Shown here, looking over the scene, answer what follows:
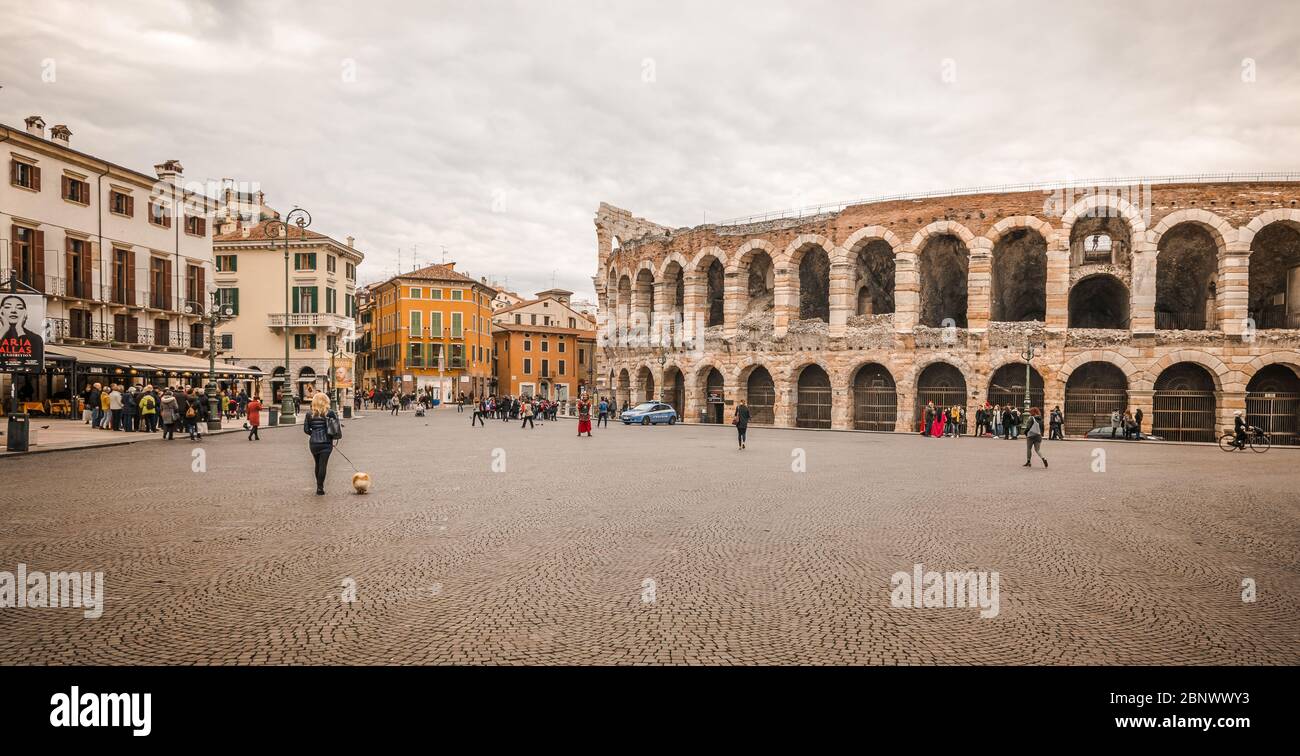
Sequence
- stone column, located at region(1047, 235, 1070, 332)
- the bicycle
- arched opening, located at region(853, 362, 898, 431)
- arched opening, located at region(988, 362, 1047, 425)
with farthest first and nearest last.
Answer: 1. arched opening, located at region(853, 362, 898, 431)
2. arched opening, located at region(988, 362, 1047, 425)
3. stone column, located at region(1047, 235, 1070, 332)
4. the bicycle

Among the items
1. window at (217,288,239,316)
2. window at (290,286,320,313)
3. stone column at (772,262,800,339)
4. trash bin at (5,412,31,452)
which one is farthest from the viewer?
window at (290,286,320,313)

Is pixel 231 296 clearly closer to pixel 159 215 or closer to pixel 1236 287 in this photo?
pixel 159 215

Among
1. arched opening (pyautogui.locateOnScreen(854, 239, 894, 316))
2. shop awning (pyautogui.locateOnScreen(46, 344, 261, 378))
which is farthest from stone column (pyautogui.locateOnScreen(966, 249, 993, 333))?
shop awning (pyautogui.locateOnScreen(46, 344, 261, 378))

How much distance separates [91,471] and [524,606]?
12645mm

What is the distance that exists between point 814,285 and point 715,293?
6.74 metres

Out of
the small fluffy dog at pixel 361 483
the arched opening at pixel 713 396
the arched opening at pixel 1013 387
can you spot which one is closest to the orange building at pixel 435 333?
the arched opening at pixel 713 396

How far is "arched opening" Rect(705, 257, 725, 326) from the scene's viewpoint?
147 ft

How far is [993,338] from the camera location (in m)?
32.3

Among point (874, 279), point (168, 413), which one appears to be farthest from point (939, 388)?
point (168, 413)

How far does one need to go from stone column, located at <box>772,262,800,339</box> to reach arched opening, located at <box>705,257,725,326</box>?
6542 millimetres

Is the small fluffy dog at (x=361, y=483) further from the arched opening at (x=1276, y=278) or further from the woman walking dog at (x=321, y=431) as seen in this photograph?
the arched opening at (x=1276, y=278)

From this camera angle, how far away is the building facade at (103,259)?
92.4 feet

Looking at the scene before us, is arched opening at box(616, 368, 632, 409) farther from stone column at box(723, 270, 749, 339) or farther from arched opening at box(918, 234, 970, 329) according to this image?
arched opening at box(918, 234, 970, 329)

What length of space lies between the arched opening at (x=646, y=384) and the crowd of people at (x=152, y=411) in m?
24.7
